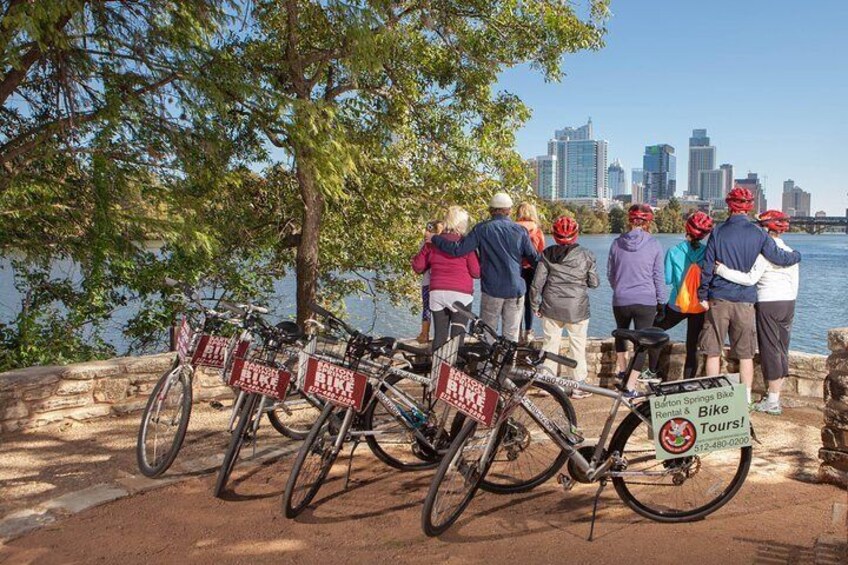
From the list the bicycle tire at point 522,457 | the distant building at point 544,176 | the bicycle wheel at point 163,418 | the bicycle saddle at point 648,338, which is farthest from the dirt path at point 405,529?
the distant building at point 544,176

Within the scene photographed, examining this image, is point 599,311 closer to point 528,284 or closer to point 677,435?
point 528,284

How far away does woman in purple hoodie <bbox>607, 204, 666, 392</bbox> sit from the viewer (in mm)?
6078

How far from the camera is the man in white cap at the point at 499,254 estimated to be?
5.88 metres

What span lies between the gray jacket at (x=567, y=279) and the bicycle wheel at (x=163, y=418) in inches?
114

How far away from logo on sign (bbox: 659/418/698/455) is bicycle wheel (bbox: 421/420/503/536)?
2.65 ft

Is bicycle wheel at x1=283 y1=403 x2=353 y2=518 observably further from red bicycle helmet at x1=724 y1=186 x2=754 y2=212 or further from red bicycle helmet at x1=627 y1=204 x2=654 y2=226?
red bicycle helmet at x1=724 y1=186 x2=754 y2=212

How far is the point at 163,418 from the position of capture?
4.64 metres

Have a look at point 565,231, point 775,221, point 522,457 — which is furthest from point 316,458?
point 775,221

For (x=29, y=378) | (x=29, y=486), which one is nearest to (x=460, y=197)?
(x=29, y=378)

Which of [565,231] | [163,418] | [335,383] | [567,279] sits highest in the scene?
[565,231]

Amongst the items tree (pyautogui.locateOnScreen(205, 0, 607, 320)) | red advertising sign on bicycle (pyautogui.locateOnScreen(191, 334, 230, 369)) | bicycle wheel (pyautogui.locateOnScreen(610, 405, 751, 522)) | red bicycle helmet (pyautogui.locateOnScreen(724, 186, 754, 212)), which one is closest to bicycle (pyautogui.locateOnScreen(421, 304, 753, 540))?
bicycle wheel (pyautogui.locateOnScreen(610, 405, 751, 522))

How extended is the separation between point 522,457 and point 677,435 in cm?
94

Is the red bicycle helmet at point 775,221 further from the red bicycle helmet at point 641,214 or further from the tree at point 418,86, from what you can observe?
the tree at point 418,86

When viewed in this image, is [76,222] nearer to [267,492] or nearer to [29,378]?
[29,378]
